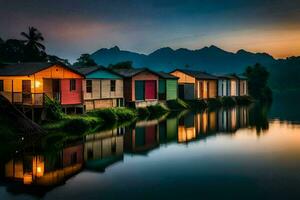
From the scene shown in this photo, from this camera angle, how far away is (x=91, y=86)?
43.9m

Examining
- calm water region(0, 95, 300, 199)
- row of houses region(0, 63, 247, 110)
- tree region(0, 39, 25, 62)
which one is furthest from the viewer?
tree region(0, 39, 25, 62)

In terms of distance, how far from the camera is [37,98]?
3350 cm

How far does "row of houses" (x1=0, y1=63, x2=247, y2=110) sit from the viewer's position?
35.1 m

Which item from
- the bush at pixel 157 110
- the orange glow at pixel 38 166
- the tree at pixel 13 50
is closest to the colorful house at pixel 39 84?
the orange glow at pixel 38 166

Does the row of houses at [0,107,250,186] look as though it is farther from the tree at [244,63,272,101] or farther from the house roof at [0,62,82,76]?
the tree at [244,63,272,101]

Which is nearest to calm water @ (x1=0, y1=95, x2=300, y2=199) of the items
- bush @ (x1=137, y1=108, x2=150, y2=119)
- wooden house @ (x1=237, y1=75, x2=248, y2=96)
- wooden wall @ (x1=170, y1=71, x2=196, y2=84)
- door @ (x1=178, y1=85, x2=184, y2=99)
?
bush @ (x1=137, y1=108, x2=150, y2=119)

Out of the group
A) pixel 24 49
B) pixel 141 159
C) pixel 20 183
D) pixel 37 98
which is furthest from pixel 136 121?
pixel 24 49

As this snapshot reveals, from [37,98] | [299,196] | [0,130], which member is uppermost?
[37,98]

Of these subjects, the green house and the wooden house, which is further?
the wooden house

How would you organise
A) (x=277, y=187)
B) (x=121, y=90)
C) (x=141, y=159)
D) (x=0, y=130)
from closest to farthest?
(x=277, y=187), (x=141, y=159), (x=0, y=130), (x=121, y=90)

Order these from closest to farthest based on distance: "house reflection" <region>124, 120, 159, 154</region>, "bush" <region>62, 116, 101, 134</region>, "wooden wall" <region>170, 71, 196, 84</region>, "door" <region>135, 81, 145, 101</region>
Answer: "house reflection" <region>124, 120, 159, 154</region> < "bush" <region>62, 116, 101, 134</region> < "door" <region>135, 81, 145, 101</region> < "wooden wall" <region>170, 71, 196, 84</region>

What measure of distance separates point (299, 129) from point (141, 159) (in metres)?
21.2

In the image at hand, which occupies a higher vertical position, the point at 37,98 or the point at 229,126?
the point at 37,98

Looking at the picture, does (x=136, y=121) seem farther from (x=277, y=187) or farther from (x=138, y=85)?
(x=277, y=187)
